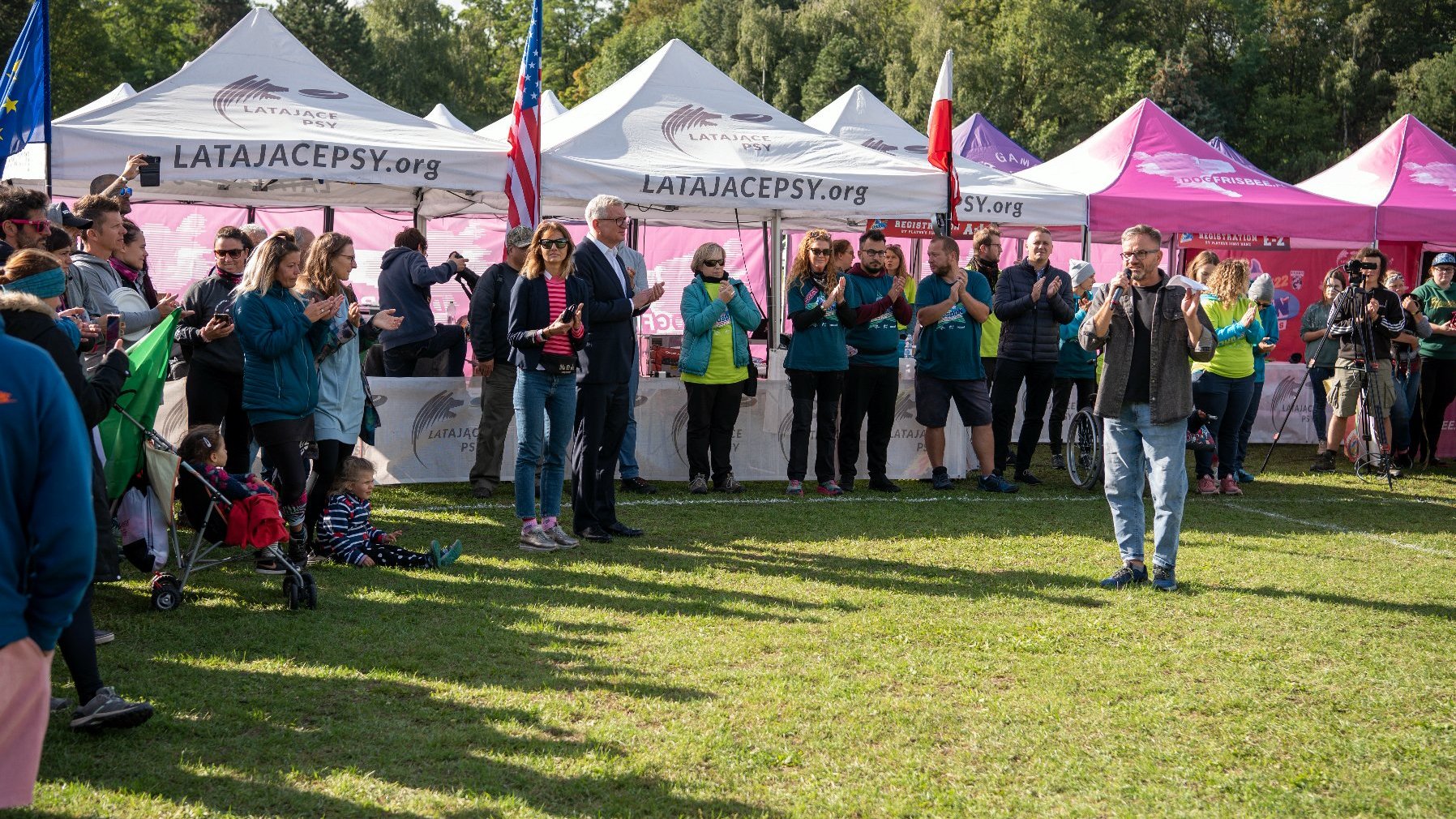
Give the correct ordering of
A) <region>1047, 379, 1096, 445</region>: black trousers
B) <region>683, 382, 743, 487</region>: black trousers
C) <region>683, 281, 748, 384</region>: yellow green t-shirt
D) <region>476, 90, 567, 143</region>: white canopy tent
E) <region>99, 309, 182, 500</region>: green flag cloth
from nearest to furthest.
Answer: <region>99, 309, 182, 500</region>: green flag cloth < <region>683, 281, 748, 384</region>: yellow green t-shirt < <region>683, 382, 743, 487</region>: black trousers < <region>1047, 379, 1096, 445</region>: black trousers < <region>476, 90, 567, 143</region>: white canopy tent

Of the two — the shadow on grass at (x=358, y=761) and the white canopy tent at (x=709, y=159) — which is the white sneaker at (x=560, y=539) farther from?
the white canopy tent at (x=709, y=159)

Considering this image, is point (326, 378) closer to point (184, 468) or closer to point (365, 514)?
point (365, 514)

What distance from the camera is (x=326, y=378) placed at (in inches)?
278

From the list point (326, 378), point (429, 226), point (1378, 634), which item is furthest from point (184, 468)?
point (429, 226)

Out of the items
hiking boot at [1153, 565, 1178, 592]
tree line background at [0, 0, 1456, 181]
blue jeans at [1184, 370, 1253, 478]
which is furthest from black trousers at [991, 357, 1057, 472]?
tree line background at [0, 0, 1456, 181]

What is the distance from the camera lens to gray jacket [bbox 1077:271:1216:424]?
6.66 metres

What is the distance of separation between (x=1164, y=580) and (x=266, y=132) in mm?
7133

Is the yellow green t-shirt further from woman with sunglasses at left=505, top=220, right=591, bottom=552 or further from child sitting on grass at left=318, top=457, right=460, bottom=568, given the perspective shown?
child sitting on grass at left=318, top=457, right=460, bottom=568

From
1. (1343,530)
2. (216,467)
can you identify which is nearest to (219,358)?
(216,467)

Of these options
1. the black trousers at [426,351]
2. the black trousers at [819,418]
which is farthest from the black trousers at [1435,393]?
the black trousers at [426,351]

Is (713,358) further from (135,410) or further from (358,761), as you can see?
(358,761)

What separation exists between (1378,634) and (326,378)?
17.8 feet

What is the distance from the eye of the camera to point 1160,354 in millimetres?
6688

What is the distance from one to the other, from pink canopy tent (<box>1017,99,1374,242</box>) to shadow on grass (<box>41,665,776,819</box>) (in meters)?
10.8
